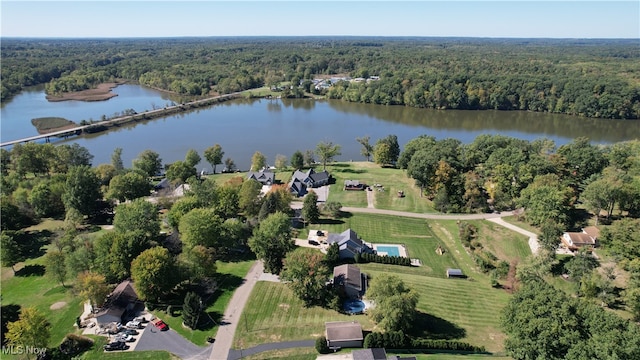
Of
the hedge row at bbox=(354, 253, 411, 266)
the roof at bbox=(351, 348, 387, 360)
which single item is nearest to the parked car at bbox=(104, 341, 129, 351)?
the roof at bbox=(351, 348, 387, 360)

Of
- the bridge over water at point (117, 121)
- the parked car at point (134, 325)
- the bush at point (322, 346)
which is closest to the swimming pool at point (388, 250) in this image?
the bush at point (322, 346)

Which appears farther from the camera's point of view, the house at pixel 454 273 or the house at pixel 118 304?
the house at pixel 454 273

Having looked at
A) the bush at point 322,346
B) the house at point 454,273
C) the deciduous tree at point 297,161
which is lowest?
the house at point 454,273

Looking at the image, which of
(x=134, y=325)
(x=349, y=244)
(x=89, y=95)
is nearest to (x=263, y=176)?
(x=349, y=244)

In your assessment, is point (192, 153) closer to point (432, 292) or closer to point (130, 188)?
point (130, 188)

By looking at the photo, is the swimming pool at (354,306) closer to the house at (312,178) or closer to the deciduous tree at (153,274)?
the deciduous tree at (153,274)

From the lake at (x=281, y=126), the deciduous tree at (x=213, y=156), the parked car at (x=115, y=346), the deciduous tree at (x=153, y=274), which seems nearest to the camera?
the parked car at (x=115, y=346)

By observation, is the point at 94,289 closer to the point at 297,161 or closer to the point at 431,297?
the point at 431,297

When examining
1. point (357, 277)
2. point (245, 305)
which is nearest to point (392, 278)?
point (357, 277)

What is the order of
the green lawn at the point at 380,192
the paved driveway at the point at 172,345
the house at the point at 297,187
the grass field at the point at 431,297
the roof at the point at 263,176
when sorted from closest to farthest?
the paved driveway at the point at 172,345 → the grass field at the point at 431,297 → the green lawn at the point at 380,192 → the house at the point at 297,187 → the roof at the point at 263,176
